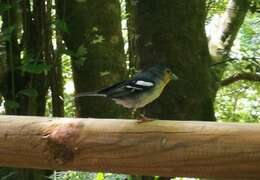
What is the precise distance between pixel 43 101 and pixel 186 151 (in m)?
2.69

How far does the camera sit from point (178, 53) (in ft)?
11.4

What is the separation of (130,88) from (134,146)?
586 mm

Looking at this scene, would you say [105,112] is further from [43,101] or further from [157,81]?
[157,81]

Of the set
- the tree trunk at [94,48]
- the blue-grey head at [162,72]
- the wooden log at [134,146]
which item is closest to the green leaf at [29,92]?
the tree trunk at [94,48]

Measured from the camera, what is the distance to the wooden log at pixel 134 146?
4.89 ft

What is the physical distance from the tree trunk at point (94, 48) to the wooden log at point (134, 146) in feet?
6.79

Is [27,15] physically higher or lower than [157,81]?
higher

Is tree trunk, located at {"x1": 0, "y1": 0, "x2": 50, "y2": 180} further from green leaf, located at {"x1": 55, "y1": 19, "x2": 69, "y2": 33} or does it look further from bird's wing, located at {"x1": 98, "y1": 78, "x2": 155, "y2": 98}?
bird's wing, located at {"x1": 98, "y1": 78, "x2": 155, "y2": 98}

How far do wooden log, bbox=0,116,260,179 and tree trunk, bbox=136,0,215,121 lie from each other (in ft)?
5.88

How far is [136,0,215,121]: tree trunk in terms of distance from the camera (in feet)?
11.4

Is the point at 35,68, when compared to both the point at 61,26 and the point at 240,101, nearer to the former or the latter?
the point at 61,26

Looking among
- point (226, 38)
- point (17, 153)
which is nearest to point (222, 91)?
point (226, 38)

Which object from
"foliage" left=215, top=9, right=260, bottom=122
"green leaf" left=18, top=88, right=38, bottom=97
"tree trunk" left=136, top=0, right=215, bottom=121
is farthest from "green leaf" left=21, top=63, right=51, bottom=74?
"foliage" left=215, top=9, right=260, bottom=122

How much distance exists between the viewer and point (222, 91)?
733 centimetres
